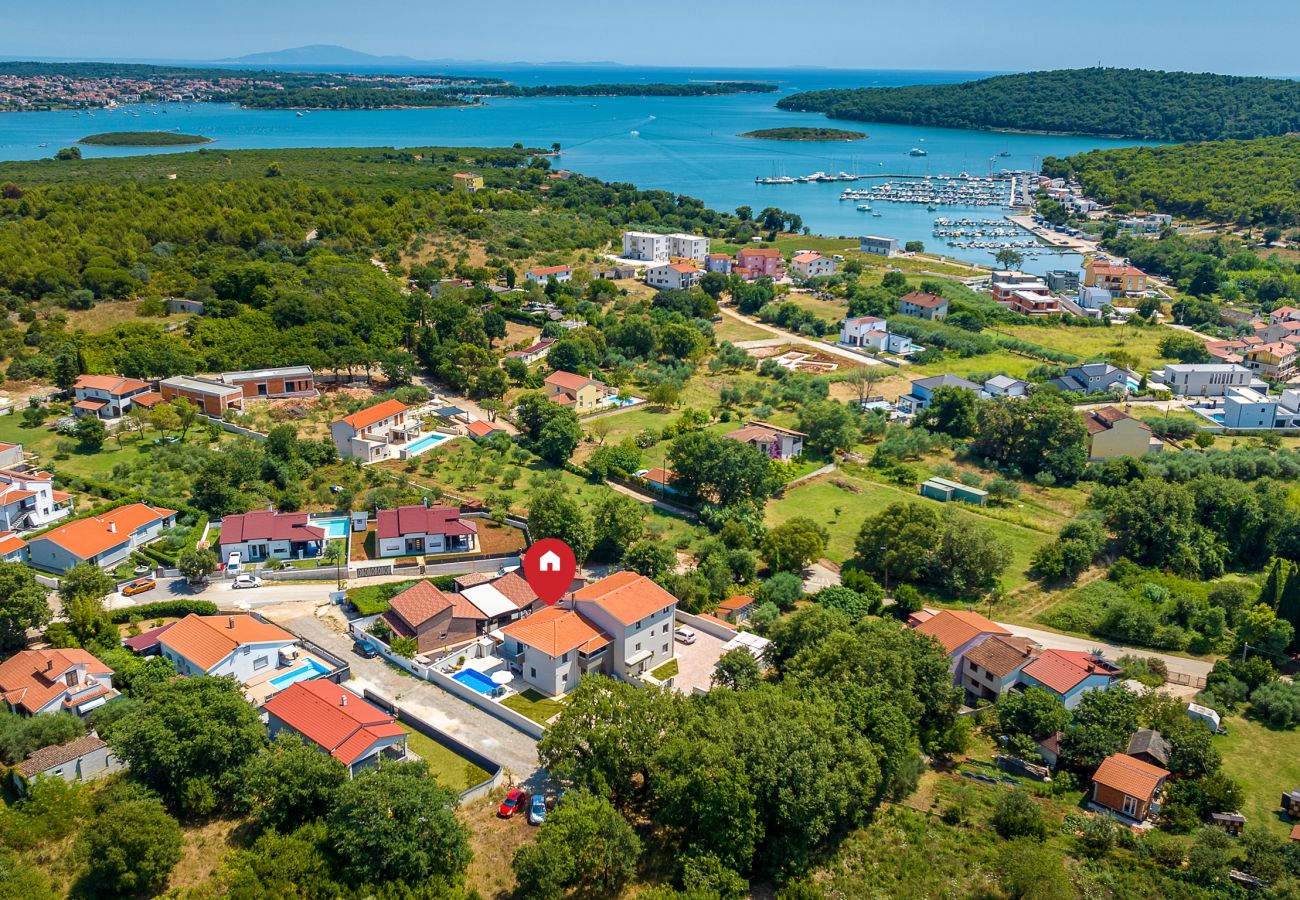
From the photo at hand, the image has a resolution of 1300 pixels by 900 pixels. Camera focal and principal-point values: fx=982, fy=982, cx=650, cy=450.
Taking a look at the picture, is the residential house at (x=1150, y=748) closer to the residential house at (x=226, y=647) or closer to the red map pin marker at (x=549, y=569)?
the red map pin marker at (x=549, y=569)

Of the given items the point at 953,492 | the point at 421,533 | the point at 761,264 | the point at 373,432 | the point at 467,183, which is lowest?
the point at 953,492

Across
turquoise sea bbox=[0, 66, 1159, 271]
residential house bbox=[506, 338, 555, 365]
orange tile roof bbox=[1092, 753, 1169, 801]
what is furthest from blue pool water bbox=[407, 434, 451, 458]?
turquoise sea bbox=[0, 66, 1159, 271]

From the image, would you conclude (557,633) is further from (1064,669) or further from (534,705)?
(1064,669)

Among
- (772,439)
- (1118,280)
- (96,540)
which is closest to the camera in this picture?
(96,540)

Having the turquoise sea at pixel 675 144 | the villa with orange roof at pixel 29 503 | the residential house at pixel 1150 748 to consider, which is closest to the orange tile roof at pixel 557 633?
the residential house at pixel 1150 748

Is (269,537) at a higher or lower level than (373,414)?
lower

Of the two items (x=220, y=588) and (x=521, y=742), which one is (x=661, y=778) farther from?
(x=220, y=588)

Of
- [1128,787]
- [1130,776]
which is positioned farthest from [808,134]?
[1128,787]
